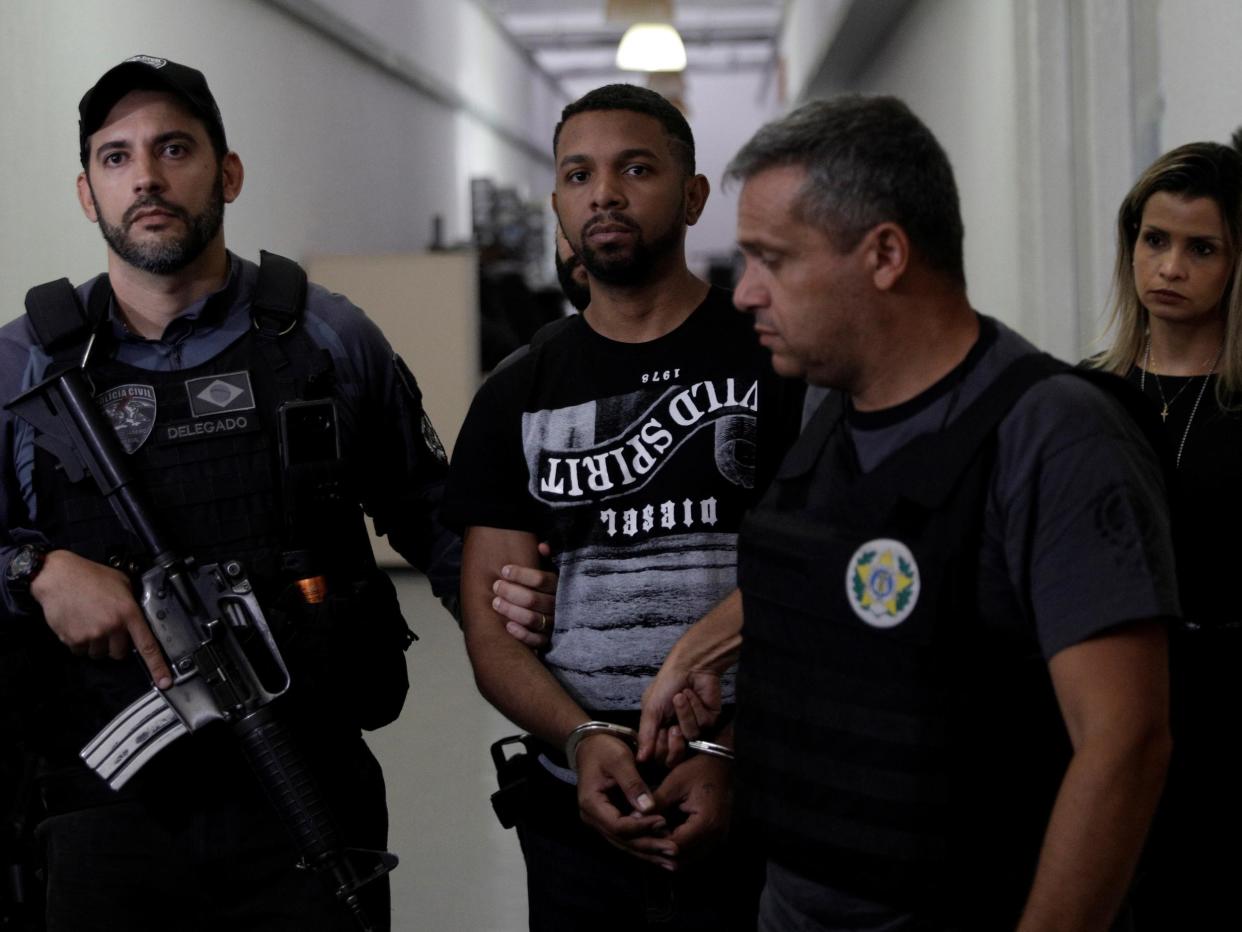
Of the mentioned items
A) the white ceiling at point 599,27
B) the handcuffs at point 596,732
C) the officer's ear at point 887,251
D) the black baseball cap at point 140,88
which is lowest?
the handcuffs at point 596,732

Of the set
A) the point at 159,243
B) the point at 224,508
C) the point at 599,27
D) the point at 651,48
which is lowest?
the point at 224,508

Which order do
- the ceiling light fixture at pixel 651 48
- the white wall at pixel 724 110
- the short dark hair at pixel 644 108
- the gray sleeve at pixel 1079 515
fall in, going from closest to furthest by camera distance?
the gray sleeve at pixel 1079 515 < the short dark hair at pixel 644 108 < the ceiling light fixture at pixel 651 48 < the white wall at pixel 724 110

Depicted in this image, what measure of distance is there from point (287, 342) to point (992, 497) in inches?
42.3

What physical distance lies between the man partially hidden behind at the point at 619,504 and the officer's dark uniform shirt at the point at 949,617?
33cm

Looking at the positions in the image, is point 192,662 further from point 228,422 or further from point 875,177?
point 875,177

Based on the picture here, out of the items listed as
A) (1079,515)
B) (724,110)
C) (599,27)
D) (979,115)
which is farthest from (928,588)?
(724,110)

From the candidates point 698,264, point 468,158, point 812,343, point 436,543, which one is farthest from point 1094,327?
point 698,264

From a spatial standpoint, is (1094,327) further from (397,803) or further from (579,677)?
(579,677)

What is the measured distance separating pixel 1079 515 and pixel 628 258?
0.73 m

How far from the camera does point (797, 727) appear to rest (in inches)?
50.2

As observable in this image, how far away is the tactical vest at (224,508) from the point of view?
182cm

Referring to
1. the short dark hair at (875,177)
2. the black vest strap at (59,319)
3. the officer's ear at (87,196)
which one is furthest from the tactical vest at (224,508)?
the short dark hair at (875,177)

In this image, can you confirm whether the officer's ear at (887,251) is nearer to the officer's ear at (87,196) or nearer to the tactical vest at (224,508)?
the tactical vest at (224,508)

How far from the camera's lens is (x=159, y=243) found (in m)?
1.85
